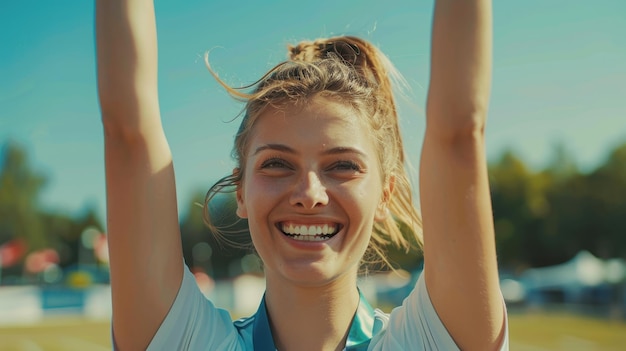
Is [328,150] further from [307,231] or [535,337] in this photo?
[535,337]

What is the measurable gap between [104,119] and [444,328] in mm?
1178

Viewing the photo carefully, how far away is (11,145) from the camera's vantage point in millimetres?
60250

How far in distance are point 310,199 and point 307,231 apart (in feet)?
0.43

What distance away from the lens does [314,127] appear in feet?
7.50

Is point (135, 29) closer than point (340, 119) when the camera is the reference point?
Yes

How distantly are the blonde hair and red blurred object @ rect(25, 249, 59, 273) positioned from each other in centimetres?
5493

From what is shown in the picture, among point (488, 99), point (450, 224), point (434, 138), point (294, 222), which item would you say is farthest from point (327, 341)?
point (488, 99)

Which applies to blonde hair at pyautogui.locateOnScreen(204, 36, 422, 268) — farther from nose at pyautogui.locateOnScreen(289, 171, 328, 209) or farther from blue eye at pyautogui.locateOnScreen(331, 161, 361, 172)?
nose at pyautogui.locateOnScreen(289, 171, 328, 209)

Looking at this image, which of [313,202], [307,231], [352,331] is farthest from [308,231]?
[352,331]

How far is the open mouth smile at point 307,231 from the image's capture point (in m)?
2.22

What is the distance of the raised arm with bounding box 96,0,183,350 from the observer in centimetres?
200

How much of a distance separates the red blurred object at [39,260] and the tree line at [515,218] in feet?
3.67

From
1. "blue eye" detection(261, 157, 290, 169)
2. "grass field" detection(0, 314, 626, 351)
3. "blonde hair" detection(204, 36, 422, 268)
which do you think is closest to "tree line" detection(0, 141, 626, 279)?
"grass field" detection(0, 314, 626, 351)

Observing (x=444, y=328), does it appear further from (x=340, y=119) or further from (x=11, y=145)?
(x=11, y=145)
